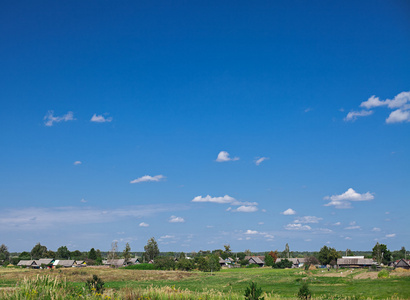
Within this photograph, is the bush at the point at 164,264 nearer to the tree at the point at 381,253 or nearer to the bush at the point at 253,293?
the tree at the point at 381,253

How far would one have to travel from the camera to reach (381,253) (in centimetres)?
12506

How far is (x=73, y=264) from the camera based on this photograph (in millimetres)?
145500

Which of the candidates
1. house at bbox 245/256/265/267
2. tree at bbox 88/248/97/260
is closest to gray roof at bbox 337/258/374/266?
house at bbox 245/256/265/267

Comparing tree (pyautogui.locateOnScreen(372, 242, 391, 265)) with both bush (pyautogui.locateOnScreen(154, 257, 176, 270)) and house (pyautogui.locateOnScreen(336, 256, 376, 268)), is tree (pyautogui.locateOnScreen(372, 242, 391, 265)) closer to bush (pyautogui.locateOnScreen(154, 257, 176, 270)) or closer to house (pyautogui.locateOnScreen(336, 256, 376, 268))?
house (pyautogui.locateOnScreen(336, 256, 376, 268))

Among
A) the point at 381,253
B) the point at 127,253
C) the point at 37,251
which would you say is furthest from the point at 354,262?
the point at 37,251

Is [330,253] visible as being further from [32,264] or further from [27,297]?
[27,297]

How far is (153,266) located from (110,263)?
38898 millimetres

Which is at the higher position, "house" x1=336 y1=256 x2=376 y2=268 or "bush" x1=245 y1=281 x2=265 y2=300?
"bush" x1=245 y1=281 x2=265 y2=300

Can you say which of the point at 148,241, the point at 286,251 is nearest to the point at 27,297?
the point at 148,241

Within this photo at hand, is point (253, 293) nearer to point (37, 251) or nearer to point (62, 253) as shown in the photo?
point (37, 251)

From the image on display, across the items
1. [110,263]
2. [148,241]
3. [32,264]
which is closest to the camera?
[32,264]

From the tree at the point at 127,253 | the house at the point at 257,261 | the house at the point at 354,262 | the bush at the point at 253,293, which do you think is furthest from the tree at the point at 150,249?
the bush at the point at 253,293

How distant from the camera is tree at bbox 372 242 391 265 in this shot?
12344 cm

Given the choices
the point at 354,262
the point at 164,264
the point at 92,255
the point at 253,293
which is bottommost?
the point at 92,255
